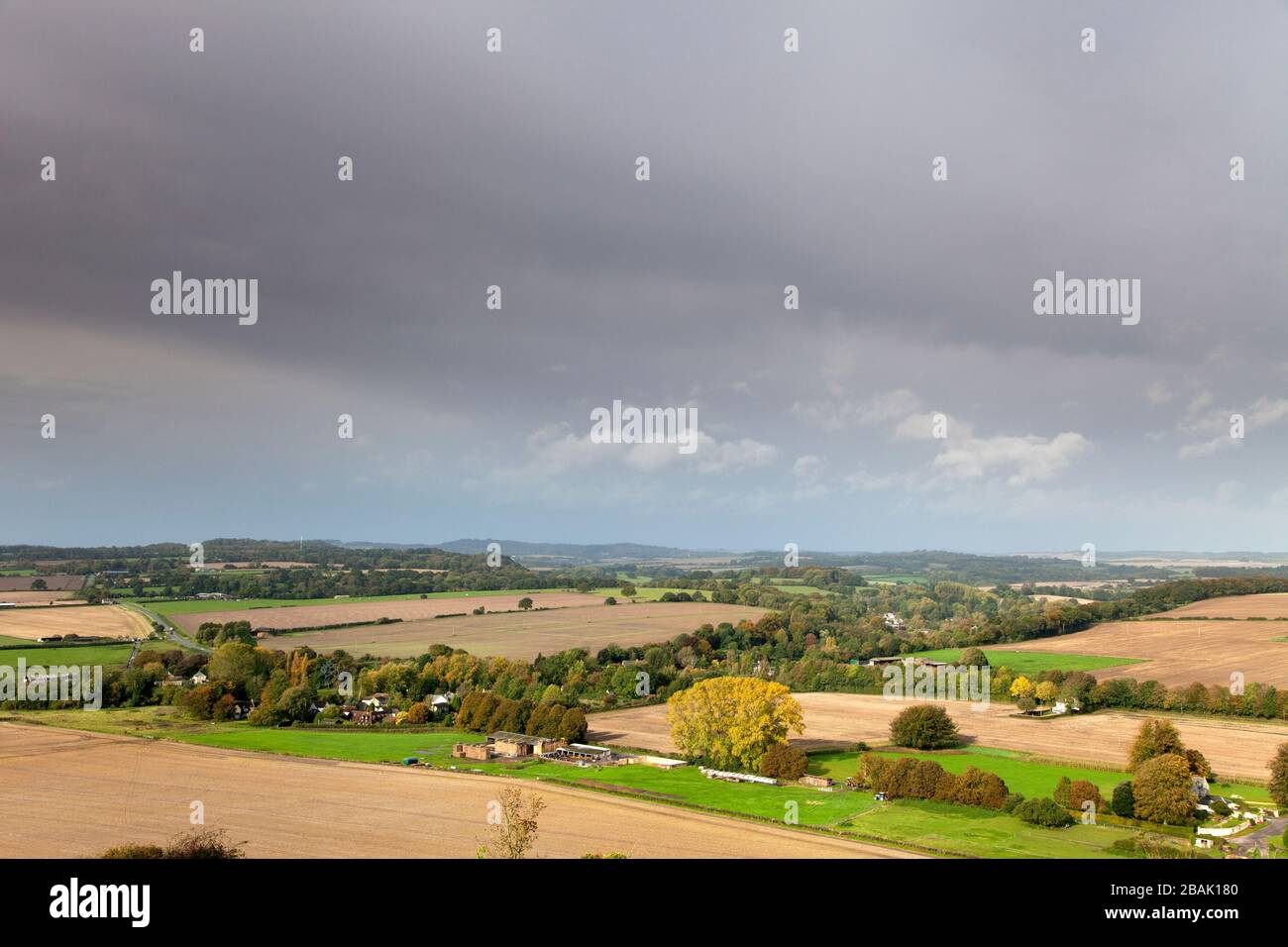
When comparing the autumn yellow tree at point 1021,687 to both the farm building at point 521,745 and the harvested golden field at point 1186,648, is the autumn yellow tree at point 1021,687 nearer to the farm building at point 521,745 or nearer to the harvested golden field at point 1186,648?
the harvested golden field at point 1186,648

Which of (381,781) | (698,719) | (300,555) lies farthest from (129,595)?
(698,719)

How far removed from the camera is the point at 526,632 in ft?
275

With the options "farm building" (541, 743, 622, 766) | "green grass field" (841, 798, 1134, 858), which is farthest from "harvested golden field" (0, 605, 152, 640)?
"green grass field" (841, 798, 1134, 858)

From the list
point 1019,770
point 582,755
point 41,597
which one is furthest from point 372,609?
point 1019,770

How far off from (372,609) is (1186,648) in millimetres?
88775

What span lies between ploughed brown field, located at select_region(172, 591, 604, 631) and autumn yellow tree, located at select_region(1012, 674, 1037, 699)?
6143cm

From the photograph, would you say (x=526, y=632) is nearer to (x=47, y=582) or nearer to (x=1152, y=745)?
(x=1152, y=745)

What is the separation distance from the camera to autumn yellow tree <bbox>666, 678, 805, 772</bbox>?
38344 millimetres

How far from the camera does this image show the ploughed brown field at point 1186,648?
194 feet

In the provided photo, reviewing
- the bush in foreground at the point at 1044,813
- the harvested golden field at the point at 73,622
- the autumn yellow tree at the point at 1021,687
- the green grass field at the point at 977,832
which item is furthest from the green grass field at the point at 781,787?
the harvested golden field at the point at 73,622

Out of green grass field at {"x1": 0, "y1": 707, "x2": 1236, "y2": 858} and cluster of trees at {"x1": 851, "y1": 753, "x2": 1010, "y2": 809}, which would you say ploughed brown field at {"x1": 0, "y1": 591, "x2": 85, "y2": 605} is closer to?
green grass field at {"x1": 0, "y1": 707, "x2": 1236, "y2": 858}
